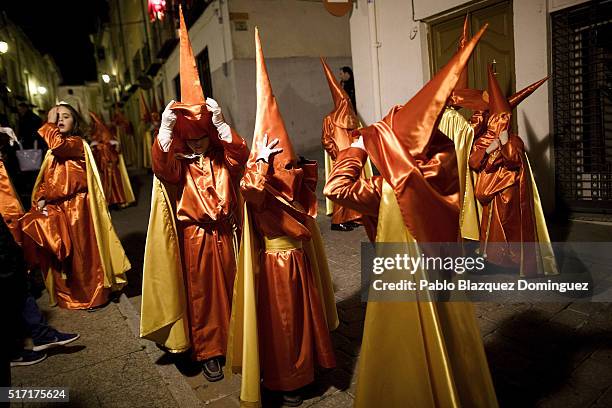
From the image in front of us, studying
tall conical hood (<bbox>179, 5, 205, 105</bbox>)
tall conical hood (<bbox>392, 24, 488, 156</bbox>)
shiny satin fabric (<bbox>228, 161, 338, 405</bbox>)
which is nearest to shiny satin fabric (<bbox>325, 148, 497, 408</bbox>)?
tall conical hood (<bbox>392, 24, 488, 156</bbox>)

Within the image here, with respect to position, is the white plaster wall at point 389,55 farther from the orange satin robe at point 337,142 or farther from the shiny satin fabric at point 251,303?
the shiny satin fabric at point 251,303

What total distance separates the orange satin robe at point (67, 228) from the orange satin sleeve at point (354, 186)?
3386mm

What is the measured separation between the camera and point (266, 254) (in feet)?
8.74

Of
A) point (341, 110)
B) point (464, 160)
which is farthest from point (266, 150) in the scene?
point (341, 110)

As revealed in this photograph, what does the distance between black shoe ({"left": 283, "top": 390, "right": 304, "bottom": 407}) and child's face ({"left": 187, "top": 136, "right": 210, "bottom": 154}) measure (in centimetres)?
169

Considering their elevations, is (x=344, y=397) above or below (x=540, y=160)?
below

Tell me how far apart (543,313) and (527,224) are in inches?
34.7

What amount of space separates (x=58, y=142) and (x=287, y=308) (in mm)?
3064

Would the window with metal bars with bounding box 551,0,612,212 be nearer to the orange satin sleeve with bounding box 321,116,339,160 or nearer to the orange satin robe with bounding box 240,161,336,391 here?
the orange satin sleeve with bounding box 321,116,339,160

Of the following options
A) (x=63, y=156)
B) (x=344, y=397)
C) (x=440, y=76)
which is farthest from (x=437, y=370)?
(x=63, y=156)

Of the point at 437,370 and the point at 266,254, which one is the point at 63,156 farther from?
the point at 437,370

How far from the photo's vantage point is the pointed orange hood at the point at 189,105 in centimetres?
285

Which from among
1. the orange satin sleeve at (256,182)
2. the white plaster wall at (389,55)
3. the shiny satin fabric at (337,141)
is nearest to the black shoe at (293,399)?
the orange satin sleeve at (256,182)

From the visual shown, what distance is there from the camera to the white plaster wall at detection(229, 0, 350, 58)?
11344mm
